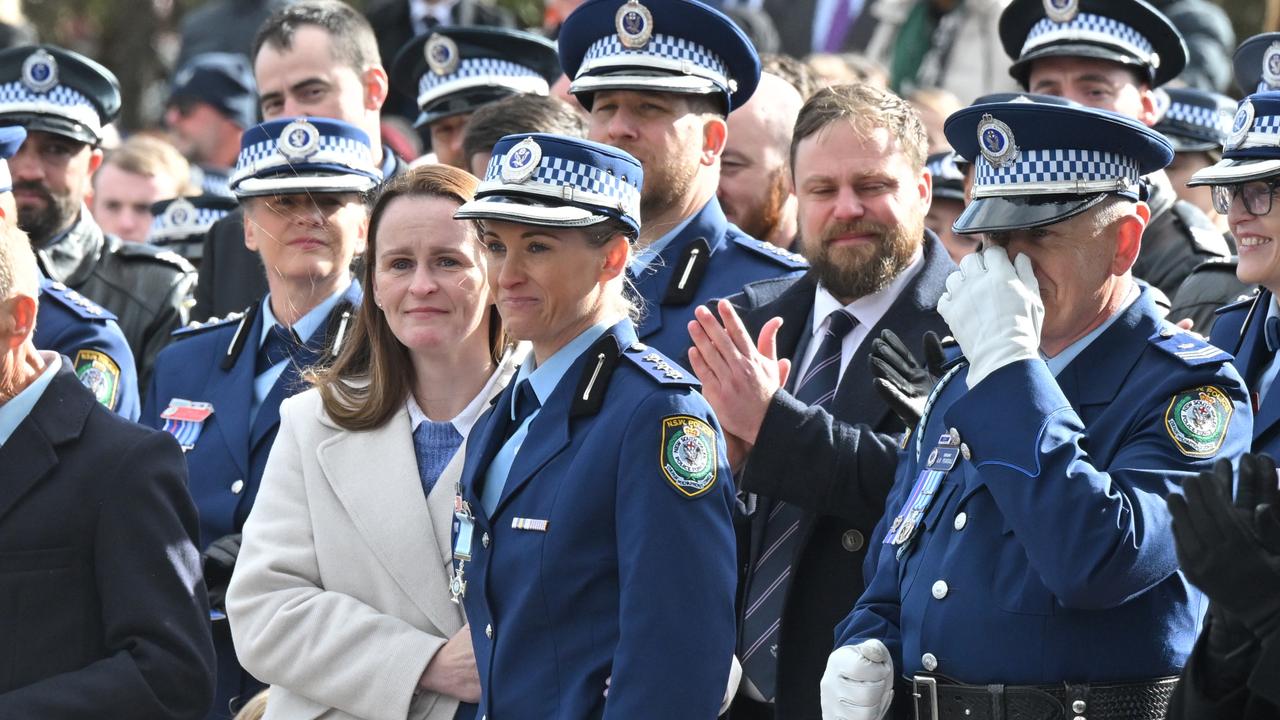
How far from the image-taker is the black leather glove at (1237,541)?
337cm

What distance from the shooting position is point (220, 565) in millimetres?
5309

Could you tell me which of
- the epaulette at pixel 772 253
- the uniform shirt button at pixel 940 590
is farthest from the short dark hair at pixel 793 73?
the uniform shirt button at pixel 940 590

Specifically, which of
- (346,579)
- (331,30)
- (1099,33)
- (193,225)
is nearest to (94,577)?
(346,579)

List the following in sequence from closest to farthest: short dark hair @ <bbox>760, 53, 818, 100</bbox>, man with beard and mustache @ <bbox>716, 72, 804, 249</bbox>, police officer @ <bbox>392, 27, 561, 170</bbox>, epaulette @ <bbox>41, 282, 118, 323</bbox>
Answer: epaulette @ <bbox>41, 282, 118, 323</bbox> → man with beard and mustache @ <bbox>716, 72, 804, 249</bbox> → short dark hair @ <bbox>760, 53, 818, 100</bbox> → police officer @ <bbox>392, 27, 561, 170</bbox>

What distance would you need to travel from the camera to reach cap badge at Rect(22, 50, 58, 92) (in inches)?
284

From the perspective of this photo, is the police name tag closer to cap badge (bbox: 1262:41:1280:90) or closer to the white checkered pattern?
the white checkered pattern

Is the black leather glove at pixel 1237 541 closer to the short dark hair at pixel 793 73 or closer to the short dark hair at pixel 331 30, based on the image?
the short dark hair at pixel 793 73

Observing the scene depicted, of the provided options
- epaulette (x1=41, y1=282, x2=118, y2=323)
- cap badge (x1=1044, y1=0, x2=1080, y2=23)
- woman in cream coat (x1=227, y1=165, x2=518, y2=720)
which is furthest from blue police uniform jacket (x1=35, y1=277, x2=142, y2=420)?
cap badge (x1=1044, y1=0, x2=1080, y2=23)

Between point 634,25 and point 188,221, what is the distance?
3.27 m

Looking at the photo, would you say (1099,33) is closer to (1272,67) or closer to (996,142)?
(1272,67)

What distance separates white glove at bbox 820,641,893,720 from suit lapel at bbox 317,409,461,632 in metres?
1.02

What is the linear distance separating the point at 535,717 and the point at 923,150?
2269 millimetres

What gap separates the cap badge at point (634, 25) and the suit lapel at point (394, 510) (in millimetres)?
1739

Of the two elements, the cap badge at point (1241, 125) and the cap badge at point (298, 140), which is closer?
the cap badge at point (1241, 125)
